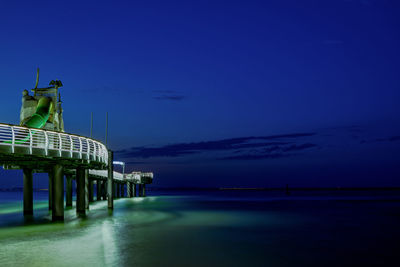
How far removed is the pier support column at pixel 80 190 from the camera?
29328mm

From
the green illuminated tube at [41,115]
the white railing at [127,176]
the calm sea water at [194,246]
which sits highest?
the green illuminated tube at [41,115]

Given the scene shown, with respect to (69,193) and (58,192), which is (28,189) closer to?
(58,192)

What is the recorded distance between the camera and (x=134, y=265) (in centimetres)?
1160

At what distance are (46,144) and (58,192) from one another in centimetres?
411

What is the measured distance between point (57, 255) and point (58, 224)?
31.5ft

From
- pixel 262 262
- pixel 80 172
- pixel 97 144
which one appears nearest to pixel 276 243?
pixel 262 262

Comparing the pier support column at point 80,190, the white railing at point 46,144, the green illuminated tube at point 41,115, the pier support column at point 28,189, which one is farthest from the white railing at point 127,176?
the white railing at point 46,144

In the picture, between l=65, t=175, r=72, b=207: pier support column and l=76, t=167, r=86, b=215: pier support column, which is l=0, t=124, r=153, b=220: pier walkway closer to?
l=76, t=167, r=86, b=215: pier support column

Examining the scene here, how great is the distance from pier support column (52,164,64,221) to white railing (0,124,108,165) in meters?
1.52

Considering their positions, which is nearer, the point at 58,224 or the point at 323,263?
→ the point at 323,263

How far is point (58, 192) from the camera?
22594 mm

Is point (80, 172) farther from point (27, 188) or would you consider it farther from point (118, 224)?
point (118, 224)

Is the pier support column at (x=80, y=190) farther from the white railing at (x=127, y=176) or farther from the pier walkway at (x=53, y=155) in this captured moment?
the white railing at (x=127, y=176)

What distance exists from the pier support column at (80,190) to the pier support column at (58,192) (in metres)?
5.88
